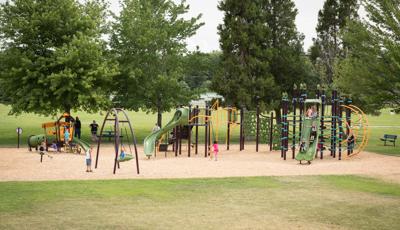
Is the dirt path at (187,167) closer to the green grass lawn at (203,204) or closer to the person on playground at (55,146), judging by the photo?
the person on playground at (55,146)

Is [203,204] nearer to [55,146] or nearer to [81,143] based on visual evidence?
[81,143]

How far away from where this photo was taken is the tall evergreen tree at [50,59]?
A: 37.3 m

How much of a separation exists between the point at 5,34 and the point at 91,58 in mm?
6776

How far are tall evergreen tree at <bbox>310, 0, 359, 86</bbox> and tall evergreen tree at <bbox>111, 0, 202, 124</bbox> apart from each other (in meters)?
11.8

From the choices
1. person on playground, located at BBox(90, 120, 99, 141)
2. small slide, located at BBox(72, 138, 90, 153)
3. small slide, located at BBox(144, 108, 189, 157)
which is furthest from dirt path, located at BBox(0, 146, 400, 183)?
person on playground, located at BBox(90, 120, 99, 141)

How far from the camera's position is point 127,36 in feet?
139

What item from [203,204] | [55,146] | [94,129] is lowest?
[203,204]

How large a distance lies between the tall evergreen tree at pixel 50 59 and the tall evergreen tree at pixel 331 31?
1976 centimetres

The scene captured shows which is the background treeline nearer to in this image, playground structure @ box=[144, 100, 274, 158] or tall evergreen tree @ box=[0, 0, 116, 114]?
tall evergreen tree @ box=[0, 0, 116, 114]

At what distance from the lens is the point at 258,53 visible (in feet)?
149

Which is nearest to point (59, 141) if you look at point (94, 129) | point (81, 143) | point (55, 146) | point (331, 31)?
point (55, 146)

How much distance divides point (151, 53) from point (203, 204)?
2785 cm

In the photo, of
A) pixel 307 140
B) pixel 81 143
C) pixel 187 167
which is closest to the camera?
pixel 187 167

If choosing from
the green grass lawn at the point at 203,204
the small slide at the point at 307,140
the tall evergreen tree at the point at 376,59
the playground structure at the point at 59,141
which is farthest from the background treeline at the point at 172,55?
the green grass lawn at the point at 203,204
